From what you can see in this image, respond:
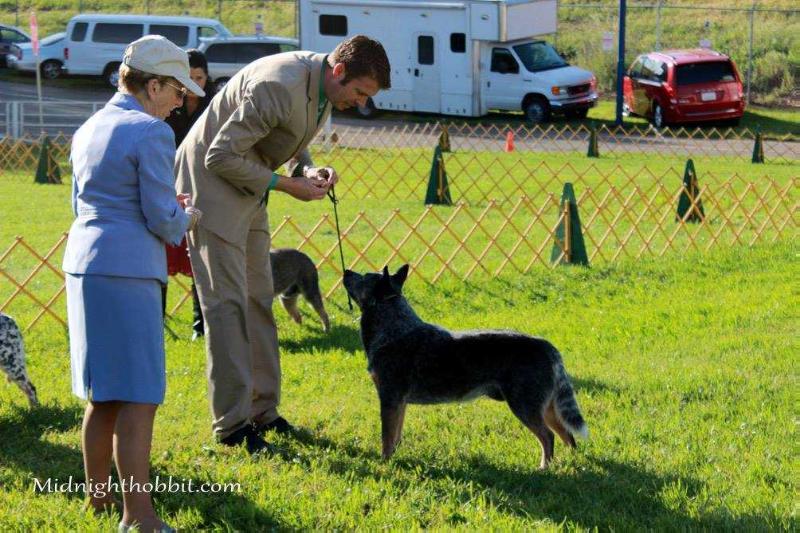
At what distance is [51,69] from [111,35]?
2.84m

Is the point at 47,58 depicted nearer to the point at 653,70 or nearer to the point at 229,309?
the point at 653,70

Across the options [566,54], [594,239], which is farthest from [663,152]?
[566,54]

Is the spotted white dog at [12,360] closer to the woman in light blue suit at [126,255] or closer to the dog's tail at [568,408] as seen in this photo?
the woman in light blue suit at [126,255]

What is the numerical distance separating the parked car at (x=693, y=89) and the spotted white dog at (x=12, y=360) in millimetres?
19720

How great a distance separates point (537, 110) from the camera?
25.2 m

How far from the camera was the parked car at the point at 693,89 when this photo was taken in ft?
77.9

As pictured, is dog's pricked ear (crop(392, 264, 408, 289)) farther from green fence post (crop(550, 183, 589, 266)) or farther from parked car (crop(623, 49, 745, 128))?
parked car (crop(623, 49, 745, 128))

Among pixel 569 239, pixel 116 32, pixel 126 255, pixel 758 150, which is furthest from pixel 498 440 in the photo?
pixel 116 32

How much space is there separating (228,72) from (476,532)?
2463 centimetres

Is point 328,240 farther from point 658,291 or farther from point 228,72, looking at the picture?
point 228,72

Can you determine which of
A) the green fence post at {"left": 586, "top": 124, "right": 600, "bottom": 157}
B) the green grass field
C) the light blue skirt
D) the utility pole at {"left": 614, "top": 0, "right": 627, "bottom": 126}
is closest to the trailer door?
the utility pole at {"left": 614, "top": 0, "right": 627, "bottom": 126}

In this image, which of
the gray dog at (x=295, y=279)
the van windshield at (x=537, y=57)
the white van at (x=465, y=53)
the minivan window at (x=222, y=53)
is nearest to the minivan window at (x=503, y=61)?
the white van at (x=465, y=53)

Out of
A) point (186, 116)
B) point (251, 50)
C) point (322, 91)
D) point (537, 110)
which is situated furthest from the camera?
point (251, 50)

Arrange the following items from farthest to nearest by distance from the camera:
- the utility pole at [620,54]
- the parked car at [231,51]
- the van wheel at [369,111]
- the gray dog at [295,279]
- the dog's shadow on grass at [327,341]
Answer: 1. the parked car at [231,51]
2. the van wheel at [369,111]
3. the utility pole at [620,54]
4. the gray dog at [295,279]
5. the dog's shadow on grass at [327,341]
